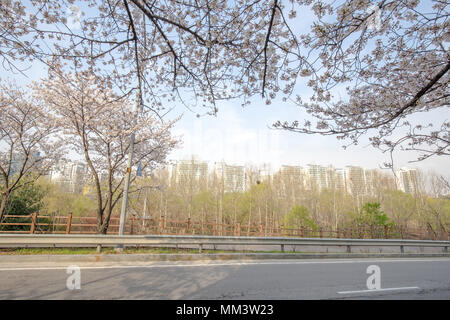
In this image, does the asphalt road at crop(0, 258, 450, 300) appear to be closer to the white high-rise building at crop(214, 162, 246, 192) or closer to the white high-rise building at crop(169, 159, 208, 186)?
the white high-rise building at crop(214, 162, 246, 192)

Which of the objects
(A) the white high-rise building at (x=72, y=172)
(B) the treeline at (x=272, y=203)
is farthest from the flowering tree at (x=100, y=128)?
(B) the treeline at (x=272, y=203)

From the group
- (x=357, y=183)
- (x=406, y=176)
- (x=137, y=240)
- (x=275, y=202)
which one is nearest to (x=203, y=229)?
(x=137, y=240)

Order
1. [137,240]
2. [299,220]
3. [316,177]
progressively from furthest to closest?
1. [316,177]
2. [299,220]
3. [137,240]

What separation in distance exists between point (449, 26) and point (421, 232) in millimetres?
26640

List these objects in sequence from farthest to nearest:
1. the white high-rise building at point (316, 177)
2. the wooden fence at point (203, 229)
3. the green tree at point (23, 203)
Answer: the white high-rise building at point (316, 177)
the green tree at point (23, 203)
the wooden fence at point (203, 229)

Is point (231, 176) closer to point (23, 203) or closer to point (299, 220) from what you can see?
point (299, 220)

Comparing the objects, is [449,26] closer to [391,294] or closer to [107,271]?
[391,294]

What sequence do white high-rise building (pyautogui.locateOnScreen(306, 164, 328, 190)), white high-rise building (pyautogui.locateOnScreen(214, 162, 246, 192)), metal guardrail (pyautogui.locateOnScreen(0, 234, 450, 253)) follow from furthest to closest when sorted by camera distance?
white high-rise building (pyautogui.locateOnScreen(306, 164, 328, 190))
white high-rise building (pyautogui.locateOnScreen(214, 162, 246, 192))
metal guardrail (pyautogui.locateOnScreen(0, 234, 450, 253))

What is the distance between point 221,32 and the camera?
140 inches

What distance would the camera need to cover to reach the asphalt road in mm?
3979

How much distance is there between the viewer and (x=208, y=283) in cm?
472

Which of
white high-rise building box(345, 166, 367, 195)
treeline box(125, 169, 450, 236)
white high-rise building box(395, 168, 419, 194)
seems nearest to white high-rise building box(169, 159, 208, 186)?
treeline box(125, 169, 450, 236)

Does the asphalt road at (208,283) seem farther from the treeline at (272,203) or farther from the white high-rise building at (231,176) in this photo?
the white high-rise building at (231,176)

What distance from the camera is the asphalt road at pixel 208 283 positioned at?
3.98 m
